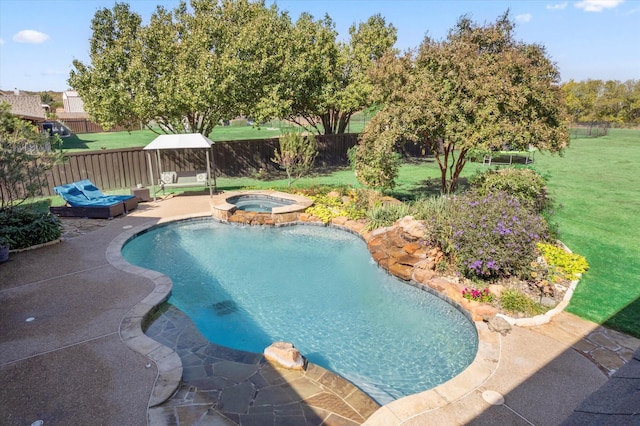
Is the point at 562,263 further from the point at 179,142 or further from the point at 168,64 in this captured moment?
the point at 168,64

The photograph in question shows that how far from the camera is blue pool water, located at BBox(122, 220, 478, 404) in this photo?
5.53m

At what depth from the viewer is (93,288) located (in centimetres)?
702

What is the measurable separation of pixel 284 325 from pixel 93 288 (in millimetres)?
3738

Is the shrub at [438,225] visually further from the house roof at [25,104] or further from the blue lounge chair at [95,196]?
the house roof at [25,104]

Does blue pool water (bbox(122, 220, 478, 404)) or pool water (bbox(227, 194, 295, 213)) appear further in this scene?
pool water (bbox(227, 194, 295, 213))

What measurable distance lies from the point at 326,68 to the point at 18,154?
13248 mm

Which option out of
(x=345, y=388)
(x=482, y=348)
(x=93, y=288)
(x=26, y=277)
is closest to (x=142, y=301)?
(x=93, y=288)

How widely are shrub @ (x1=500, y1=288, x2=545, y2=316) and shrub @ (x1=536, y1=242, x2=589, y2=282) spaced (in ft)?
3.71

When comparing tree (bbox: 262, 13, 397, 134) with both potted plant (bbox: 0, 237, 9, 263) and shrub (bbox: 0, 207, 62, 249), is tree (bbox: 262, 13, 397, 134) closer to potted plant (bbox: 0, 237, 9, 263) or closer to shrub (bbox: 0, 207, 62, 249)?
shrub (bbox: 0, 207, 62, 249)

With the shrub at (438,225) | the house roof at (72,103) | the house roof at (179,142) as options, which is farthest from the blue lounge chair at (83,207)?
the house roof at (72,103)

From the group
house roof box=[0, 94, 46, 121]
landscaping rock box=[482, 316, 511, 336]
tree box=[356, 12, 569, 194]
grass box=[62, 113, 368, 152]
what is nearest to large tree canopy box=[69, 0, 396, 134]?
tree box=[356, 12, 569, 194]

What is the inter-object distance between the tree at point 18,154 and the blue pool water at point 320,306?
9.82ft

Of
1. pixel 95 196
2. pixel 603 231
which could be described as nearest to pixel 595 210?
pixel 603 231

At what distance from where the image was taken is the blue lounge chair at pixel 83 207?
37.6 feet
